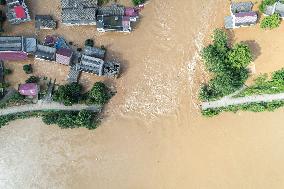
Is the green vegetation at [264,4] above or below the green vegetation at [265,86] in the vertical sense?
above

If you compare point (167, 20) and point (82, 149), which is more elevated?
point (167, 20)

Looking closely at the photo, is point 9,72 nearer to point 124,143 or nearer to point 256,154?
point 124,143

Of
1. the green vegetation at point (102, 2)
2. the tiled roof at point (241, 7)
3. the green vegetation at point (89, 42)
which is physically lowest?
the green vegetation at point (89, 42)

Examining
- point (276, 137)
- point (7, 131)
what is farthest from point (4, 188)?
point (276, 137)

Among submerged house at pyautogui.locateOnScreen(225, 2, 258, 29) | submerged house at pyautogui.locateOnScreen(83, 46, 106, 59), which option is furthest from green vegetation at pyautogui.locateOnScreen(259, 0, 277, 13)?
submerged house at pyautogui.locateOnScreen(83, 46, 106, 59)

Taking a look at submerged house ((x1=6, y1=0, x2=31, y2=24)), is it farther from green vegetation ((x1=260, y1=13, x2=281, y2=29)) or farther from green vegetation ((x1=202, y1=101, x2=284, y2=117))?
green vegetation ((x1=260, y1=13, x2=281, y2=29))

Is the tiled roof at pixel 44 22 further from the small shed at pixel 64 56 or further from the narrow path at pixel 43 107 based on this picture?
the narrow path at pixel 43 107

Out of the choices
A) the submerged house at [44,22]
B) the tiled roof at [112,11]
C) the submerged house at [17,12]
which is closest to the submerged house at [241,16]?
the tiled roof at [112,11]
